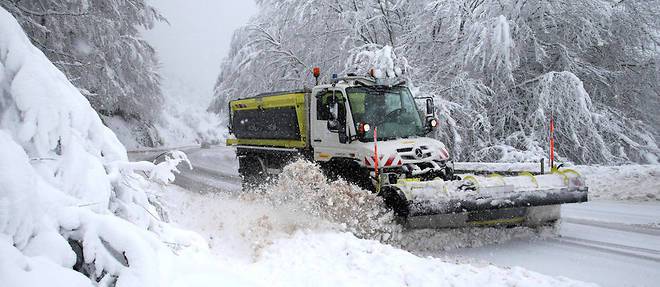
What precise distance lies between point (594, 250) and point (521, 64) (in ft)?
33.9

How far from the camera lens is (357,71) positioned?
14.1 metres

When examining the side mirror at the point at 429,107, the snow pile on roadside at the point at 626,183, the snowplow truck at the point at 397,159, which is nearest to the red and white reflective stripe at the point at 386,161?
the snowplow truck at the point at 397,159

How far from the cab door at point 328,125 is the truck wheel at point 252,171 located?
235 centimetres

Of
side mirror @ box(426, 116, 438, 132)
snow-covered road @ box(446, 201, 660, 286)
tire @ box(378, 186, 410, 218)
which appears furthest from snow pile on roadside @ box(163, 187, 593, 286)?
side mirror @ box(426, 116, 438, 132)

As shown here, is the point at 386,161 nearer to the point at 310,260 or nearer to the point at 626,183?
the point at 310,260

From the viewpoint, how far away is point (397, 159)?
7.12 m

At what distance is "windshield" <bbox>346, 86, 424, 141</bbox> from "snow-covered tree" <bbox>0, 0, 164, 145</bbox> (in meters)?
4.46

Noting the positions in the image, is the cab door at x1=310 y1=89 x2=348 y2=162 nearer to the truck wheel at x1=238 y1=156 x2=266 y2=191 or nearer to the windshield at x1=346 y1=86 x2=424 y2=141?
the windshield at x1=346 y1=86 x2=424 y2=141

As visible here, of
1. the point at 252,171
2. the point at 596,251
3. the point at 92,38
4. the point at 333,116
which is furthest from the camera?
the point at 92,38

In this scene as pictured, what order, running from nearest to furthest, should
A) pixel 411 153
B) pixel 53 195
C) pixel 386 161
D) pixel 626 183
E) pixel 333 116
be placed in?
pixel 53 195 < pixel 386 161 < pixel 411 153 < pixel 333 116 < pixel 626 183

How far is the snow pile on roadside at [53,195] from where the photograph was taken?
221 centimetres

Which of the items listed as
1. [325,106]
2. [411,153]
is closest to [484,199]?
[411,153]

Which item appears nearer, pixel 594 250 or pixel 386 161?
pixel 594 250

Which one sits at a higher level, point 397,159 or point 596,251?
point 397,159
